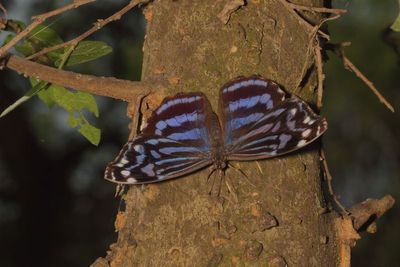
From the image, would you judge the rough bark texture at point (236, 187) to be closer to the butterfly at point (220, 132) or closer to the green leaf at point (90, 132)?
the butterfly at point (220, 132)

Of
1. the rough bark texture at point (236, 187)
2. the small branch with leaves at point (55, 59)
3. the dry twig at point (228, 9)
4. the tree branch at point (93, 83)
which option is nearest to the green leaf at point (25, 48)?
the small branch with leaves at point (55, 59)

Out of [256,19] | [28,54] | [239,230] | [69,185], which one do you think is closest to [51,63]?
[28,54]

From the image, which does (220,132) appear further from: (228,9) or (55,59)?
(55,59)

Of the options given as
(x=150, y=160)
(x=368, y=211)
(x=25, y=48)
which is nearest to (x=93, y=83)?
(x=150, y=160)

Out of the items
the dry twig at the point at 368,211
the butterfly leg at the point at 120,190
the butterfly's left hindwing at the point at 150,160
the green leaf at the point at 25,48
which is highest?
the green leaf at the point at 25,48

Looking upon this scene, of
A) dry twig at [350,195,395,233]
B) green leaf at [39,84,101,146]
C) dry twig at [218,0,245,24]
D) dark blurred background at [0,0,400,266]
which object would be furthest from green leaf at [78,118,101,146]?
dark blurred background at [0,0,400,266]

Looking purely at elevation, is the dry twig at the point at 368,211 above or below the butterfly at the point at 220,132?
below

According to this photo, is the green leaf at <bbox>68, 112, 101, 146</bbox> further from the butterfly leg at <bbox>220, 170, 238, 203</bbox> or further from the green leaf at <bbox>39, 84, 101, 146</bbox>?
the butterfly leg at <bbox>220, 170, 238, 203</bbox>

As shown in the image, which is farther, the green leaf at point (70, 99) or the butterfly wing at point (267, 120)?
the green leaf at point (70, 99)
